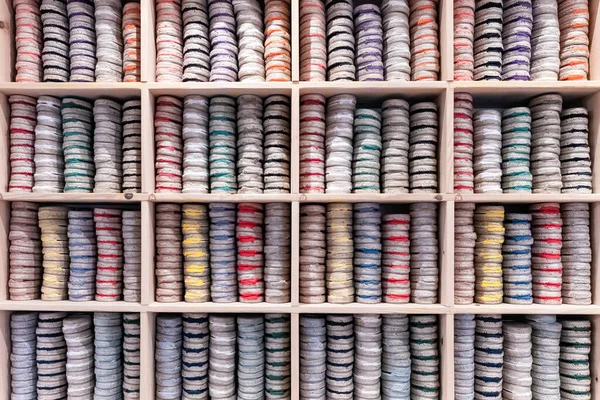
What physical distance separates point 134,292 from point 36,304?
0.29 m

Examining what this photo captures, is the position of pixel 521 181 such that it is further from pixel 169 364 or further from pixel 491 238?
pixel 169 364

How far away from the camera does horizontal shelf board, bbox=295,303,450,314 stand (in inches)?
45.4

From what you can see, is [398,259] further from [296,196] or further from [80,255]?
[80,255]

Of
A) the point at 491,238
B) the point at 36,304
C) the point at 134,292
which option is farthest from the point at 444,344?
the point at 36,304

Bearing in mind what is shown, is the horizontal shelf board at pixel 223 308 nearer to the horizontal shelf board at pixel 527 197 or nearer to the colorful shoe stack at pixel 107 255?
the colorful shoe stack at pixel 107 255

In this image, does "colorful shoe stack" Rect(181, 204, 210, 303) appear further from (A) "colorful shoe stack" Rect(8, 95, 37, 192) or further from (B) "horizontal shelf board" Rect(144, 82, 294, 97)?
(A) "colorful shoe stack" Rect(8, 95, 37, 192)

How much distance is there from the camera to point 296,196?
114 centimetres

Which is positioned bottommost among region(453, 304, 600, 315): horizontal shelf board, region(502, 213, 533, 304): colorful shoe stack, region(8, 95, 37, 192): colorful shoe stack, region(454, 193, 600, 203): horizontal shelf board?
region(453, 304, 600, 315): horizontal shelf board

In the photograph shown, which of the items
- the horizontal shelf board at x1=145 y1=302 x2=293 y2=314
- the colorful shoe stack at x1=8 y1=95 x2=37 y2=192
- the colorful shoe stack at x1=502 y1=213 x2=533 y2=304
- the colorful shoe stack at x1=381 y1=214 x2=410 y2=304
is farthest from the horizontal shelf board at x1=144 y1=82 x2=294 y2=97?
the colorful shoe stack at x1=502 y1=213 x2=533 y2=304

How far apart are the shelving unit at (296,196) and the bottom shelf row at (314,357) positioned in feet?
0.17

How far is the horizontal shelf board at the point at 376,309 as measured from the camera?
115 centimetres

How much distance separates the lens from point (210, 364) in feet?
4.02

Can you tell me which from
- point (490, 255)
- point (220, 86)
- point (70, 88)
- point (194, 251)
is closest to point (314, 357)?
point (194, 251)

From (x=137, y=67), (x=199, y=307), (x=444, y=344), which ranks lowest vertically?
(x=444, y=344)
